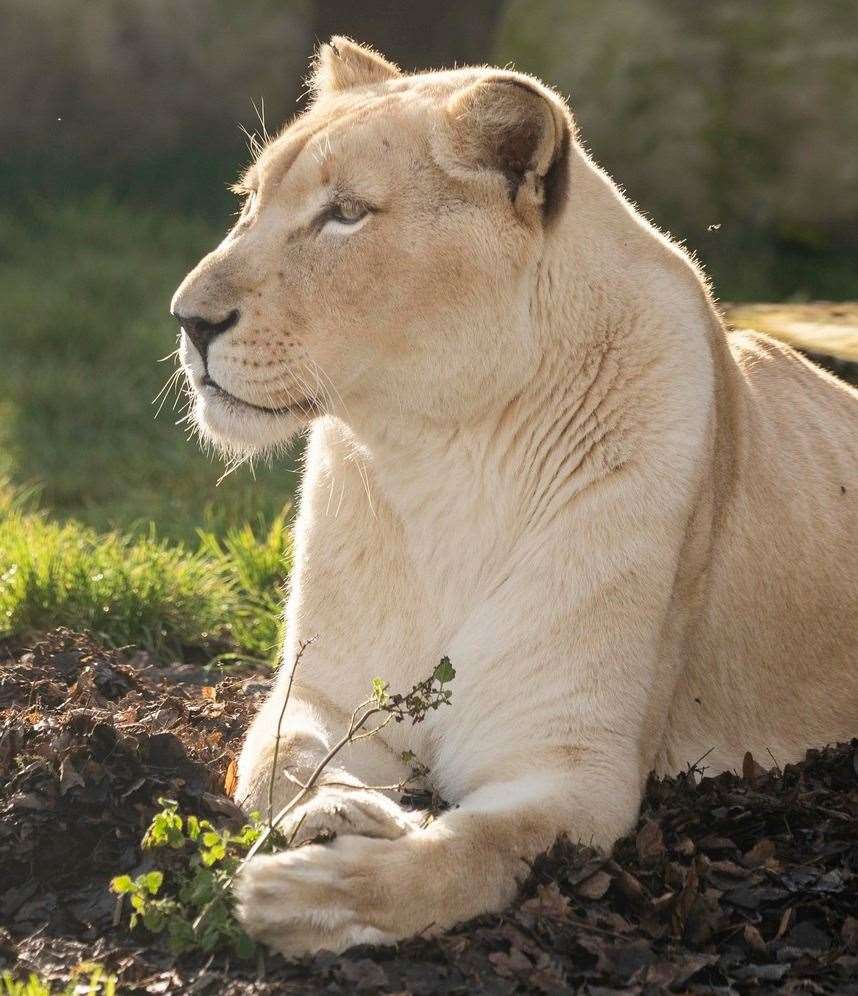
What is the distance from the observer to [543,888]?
120 inches

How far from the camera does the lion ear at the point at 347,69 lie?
4078mm

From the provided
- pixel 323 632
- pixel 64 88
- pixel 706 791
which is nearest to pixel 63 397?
pixel 64 88

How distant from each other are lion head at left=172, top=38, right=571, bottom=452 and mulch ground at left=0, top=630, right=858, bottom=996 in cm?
87

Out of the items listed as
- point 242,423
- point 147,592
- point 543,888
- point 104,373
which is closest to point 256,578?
point 147,592

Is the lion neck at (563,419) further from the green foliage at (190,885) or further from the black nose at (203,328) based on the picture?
the green foliage at (190,885)

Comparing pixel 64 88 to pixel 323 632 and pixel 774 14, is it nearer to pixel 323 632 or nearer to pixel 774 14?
pixel 774 14

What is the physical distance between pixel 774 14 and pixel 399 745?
717cm

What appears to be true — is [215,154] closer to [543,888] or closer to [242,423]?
[242,423]

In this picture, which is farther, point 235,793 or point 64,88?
point 64,88

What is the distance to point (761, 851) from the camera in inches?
130

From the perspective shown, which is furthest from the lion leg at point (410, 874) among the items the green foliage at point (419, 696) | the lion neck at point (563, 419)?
the lion neck at point (563, 419)

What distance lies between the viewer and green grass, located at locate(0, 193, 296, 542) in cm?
666

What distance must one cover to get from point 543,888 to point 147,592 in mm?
2442

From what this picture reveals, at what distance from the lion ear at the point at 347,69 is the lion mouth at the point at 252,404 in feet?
3.13
